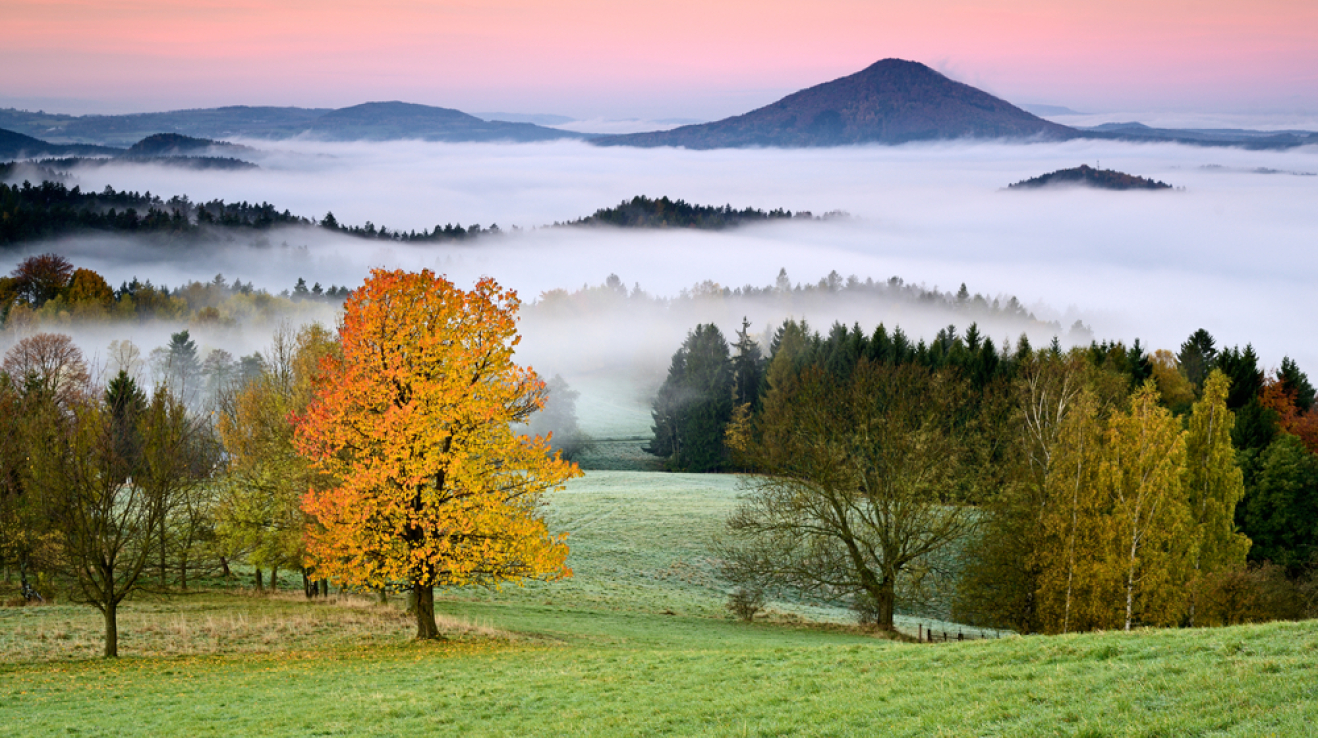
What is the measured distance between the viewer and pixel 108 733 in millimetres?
15000

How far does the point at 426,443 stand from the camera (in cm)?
2223

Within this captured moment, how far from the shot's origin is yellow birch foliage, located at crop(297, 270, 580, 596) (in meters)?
22.2

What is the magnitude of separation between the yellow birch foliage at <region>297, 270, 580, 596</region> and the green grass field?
2.62 meters

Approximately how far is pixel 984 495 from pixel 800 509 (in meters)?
8.92

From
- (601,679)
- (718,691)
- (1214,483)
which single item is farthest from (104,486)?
(1214,483)

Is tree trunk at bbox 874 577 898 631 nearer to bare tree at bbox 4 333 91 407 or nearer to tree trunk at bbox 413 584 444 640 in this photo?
tree trunk at bbox 413 584 444 640

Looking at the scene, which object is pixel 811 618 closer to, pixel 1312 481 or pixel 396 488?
pixel 396 488

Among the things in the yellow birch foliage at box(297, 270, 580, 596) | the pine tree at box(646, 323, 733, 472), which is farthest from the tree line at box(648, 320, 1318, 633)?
the pine tree at box(646, 323, 733, 472)

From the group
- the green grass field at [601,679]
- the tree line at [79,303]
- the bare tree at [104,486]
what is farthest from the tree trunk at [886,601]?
the tree line at [79,303]

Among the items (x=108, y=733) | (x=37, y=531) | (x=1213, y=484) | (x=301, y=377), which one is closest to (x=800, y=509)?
(x=1213, y=484)

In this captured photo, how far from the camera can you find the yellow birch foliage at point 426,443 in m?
22.2

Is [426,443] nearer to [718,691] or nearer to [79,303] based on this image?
[718,691]

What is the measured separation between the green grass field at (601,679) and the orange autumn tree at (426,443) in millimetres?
2529

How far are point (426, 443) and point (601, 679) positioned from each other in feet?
26.1
